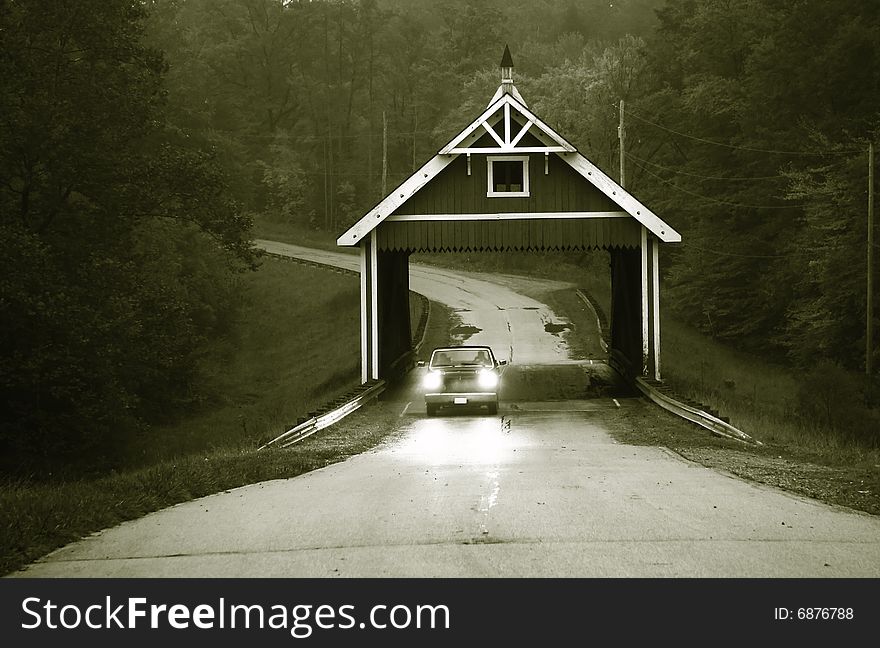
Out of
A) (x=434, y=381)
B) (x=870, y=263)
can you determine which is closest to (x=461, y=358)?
(x=434, y=381)

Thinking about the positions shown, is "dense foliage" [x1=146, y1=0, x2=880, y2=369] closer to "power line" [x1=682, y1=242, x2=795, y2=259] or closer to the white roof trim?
"power line" [x1=682, y1=242, x2=795, y2=259]

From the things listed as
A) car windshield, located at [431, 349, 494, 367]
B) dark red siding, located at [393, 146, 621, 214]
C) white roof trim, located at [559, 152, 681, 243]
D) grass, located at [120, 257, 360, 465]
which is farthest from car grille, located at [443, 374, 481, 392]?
white roof trim, located at [559, 152, 681, 243]

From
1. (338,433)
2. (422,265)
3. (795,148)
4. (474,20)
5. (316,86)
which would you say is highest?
(474,20)

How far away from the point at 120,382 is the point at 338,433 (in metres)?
11.0

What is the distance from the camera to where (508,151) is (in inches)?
1102

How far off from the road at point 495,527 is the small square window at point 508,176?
42.8ft

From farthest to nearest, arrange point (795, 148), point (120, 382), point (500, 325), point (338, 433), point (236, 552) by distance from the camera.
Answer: point (795, 148) → point (500, 325) → point (120, 382) → point (338, 433) → point (236, 552)

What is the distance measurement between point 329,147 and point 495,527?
3042 inches

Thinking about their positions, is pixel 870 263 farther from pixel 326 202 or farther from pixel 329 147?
pixel 329 147

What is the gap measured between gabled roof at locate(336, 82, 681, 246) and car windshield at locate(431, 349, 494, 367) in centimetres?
446

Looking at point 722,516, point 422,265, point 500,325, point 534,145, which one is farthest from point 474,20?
point 722,516

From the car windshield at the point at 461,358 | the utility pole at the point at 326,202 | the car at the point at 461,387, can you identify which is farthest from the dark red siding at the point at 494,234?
the utility pole at the point at 326,202

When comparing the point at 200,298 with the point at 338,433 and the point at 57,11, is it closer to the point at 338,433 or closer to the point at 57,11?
the point at 57,11

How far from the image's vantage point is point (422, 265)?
214 feet
